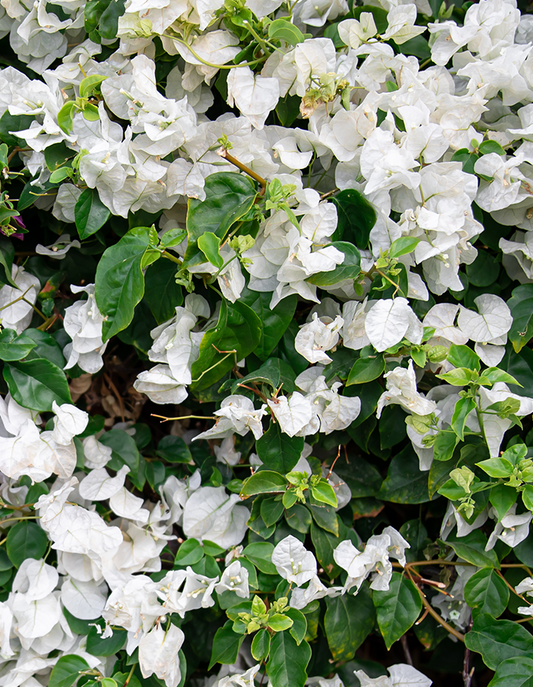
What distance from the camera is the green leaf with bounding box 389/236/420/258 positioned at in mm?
659

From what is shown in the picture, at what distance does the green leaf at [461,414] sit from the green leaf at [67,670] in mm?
601

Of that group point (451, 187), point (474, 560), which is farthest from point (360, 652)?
point (451, 187)

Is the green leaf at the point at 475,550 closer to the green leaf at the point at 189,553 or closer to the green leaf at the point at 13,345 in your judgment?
the green leaf at the point at 189,553

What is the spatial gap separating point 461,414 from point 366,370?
0.42 feet

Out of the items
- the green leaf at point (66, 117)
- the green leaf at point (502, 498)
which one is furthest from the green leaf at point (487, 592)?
the green leaf at point (66, 117)

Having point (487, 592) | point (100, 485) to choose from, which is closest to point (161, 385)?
point (100, 485)

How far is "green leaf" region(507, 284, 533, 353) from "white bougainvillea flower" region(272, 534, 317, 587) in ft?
1.34

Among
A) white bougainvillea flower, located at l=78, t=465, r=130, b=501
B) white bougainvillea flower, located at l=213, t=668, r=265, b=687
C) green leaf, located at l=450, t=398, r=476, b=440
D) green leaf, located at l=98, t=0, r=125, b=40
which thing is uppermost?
green leaf, located at l=98, t=0, r=125, b=40

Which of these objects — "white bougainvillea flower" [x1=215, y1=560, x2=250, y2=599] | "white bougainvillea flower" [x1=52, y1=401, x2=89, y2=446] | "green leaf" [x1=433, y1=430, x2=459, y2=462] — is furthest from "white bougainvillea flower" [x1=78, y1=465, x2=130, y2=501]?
"green leaf" [x1=433, y1=430, x2=459, y2=462]

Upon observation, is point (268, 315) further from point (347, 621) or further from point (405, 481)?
point (347, 621)

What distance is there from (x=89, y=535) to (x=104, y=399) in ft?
0.95

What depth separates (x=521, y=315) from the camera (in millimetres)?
781

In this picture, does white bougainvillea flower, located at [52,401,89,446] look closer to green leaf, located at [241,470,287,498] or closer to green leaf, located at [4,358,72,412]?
green leaf, located at [4,358,72,412]

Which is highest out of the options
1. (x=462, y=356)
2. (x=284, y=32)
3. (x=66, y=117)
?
(x=284, y=32)
